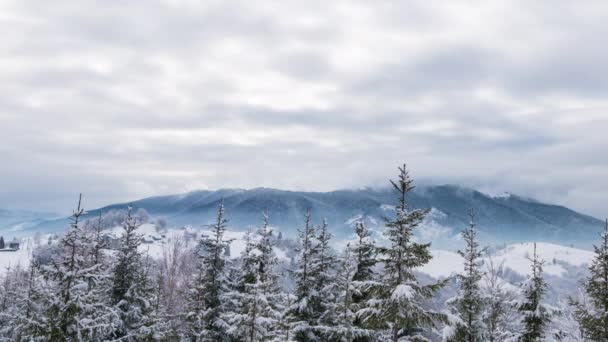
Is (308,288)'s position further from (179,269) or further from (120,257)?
(179,269)

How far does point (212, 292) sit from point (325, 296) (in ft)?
30.3

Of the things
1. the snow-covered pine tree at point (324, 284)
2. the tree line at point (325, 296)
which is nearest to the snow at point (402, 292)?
the tree line at point (325, 296)

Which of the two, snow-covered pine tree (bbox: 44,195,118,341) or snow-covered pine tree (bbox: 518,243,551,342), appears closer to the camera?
snow-covered pine tree (bbox: 44,195,118,341)

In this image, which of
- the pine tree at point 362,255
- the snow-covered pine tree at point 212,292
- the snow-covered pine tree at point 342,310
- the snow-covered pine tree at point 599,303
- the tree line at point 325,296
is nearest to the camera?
the tree line at point 325,296

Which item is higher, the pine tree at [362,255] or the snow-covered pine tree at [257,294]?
the pine tree at [362,255]

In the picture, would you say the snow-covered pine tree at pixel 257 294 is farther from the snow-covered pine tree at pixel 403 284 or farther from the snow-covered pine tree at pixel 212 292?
the snow-covered pine tree at pixel 403 284

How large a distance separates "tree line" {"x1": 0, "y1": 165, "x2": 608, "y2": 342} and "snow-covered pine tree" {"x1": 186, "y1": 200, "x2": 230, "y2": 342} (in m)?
0.08

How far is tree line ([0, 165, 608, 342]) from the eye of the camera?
758 inches

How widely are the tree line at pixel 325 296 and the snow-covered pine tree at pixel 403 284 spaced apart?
0.04 meters

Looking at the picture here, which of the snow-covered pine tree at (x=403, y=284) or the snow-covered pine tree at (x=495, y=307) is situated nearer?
the snow-covered pine tree at (x=403, y=284)

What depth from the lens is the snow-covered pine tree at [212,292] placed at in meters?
30.6

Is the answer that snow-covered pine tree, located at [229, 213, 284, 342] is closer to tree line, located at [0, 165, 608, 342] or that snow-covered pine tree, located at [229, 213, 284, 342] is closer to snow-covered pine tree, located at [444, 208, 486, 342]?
tree line, located at [0, 165, 608, 342]

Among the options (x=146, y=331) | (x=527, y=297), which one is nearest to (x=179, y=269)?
(x=146, y=331)

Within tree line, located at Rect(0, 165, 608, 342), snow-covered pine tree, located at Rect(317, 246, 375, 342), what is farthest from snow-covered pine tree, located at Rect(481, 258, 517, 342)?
snow-covered pine tree, located at Rect(317, 246, 375, 342)
